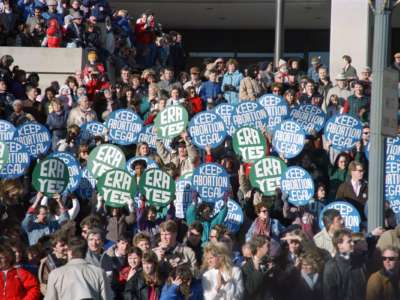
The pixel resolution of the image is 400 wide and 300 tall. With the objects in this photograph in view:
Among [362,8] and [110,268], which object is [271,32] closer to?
[362,8]

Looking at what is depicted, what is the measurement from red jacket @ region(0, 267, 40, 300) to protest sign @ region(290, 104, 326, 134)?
7.67m

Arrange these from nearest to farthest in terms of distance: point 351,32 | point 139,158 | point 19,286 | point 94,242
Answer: point 19,286 → point 94,242 → point 139,158 → point 351,32

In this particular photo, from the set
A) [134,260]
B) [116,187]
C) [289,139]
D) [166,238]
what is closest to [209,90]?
[289,139]

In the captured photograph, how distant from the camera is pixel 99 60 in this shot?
90.6 feet

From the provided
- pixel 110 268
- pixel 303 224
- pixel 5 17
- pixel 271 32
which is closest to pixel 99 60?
pixel 5 17

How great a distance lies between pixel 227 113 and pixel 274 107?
2.29ft

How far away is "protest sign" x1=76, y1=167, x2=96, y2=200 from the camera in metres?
20.0

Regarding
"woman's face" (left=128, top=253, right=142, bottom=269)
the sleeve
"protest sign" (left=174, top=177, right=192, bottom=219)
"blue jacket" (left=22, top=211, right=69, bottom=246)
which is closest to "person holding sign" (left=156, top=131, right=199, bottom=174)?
"protest sign" (left=174, top=177, right=192, bottom=219)

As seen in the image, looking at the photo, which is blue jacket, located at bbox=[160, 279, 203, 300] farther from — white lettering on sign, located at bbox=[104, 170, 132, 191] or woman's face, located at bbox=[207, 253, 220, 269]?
white lettering on sign, located at bbox=[104, 170, 132, 191]

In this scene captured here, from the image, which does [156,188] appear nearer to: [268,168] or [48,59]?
[268,168]

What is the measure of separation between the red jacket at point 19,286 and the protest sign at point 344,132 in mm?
7035

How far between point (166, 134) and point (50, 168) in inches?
110

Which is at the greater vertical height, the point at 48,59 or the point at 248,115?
the point at 48,59

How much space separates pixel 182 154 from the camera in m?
20.9
